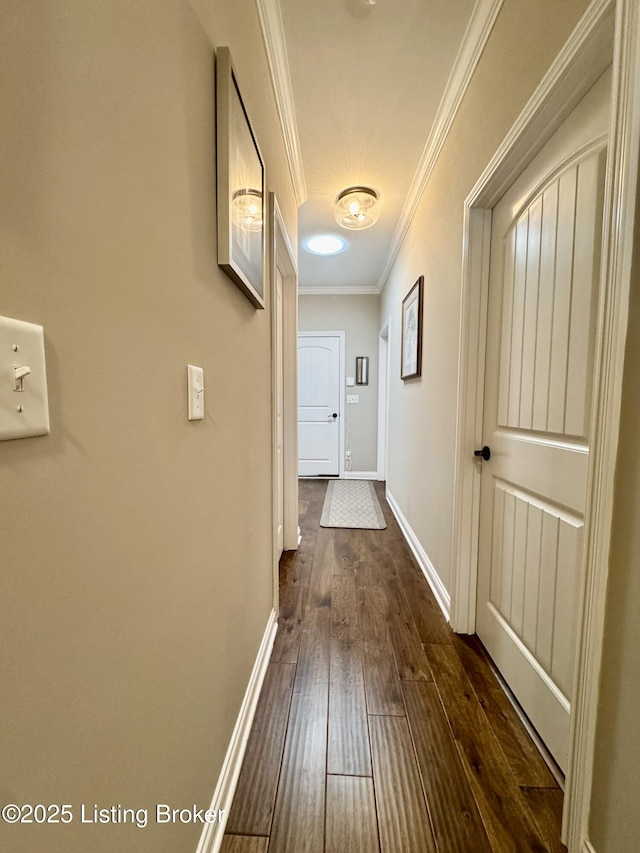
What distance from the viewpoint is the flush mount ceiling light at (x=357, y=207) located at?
244 centimetres

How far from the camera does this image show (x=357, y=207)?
2.51 metres

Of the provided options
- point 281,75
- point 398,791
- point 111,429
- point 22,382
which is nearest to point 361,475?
point 398,791

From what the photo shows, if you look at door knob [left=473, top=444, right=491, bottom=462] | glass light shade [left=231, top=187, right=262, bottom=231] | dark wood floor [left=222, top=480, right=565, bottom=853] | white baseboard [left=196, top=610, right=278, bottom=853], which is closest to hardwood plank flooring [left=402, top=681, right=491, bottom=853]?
dark wood floor [left=222, top=480, right=565, bottom=853]

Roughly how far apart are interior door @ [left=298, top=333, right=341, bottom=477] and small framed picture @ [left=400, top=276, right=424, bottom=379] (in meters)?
1.74

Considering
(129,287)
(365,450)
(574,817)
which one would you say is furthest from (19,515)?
(365,450)

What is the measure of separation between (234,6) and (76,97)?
1004mm

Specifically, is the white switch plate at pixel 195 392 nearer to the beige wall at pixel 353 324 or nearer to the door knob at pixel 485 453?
the door knob at pixel 485 453

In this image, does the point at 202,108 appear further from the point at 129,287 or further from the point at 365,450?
the point at 365,450

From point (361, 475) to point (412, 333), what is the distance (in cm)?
251

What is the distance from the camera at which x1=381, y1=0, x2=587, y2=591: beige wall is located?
110 centimetres

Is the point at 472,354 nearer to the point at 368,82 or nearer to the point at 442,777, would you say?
the point at 368,82

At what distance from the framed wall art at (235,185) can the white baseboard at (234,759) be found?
4.35ft

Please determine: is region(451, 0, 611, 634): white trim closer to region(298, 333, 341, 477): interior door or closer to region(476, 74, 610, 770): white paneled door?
region(476, 74, 610, 770): white paneled door

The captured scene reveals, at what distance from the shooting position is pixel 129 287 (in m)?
0.52
